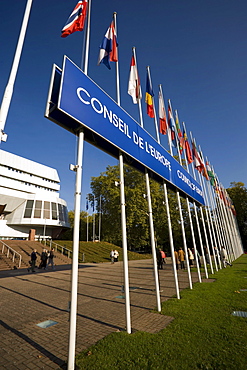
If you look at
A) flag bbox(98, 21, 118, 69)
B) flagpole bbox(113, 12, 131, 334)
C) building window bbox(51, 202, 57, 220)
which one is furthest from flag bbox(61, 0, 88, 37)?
building window bbox(51, 202, 57, 220)

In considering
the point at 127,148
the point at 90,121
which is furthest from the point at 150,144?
the point at 90,121

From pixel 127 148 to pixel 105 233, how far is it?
33.2 m

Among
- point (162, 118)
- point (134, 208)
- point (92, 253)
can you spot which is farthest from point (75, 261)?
point (134, 208)

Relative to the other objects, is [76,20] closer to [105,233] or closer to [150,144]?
[150,144]

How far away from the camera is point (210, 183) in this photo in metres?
19.0

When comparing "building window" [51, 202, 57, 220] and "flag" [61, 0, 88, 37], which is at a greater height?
"building window" [51, 202, 57, 220]

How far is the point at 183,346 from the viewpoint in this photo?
12.8 feet

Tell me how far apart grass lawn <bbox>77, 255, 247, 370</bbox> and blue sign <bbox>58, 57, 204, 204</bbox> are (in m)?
4.50

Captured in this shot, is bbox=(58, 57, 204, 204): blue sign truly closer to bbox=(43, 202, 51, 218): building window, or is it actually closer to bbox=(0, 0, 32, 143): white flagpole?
bbox=(0, 0, 32, 143): white flagpole

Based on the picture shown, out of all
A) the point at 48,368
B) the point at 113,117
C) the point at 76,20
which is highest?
the point at 76,20

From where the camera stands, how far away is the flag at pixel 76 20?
17.2 ft

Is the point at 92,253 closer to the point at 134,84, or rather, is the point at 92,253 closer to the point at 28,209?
the point at 28,209

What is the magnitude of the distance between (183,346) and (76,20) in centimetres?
800

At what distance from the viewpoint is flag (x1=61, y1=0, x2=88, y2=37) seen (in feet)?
17.2
